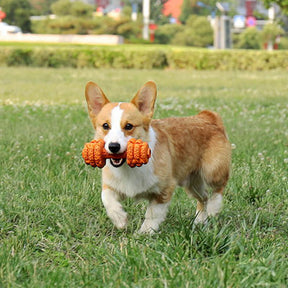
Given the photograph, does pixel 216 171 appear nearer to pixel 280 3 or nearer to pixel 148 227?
pixel 148 227

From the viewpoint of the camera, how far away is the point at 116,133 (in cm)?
381

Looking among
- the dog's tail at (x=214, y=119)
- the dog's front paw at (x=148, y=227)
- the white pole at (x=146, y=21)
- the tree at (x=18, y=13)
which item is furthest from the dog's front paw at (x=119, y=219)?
the tree at (x=18, y=13)

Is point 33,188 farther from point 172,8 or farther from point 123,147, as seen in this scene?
point 172,8

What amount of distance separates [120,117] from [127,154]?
1.00ft

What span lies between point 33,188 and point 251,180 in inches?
73.2

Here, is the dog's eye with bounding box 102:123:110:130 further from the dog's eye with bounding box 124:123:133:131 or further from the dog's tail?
the dog's tail

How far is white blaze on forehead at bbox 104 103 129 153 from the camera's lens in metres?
3.74

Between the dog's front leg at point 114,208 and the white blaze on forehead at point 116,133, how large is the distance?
450 mm

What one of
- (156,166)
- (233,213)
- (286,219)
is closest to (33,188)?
(156,166)

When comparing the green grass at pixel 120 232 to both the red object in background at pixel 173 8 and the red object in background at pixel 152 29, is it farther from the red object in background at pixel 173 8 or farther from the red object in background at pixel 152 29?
the red object in background at pixel 173 8

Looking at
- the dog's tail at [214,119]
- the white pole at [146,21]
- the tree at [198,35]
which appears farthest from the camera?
the white pole at [146,21]

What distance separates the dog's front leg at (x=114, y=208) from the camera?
3934 mm

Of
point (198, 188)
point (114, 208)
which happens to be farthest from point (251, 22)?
point (114, 208)

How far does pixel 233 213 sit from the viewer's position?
4.42 m
